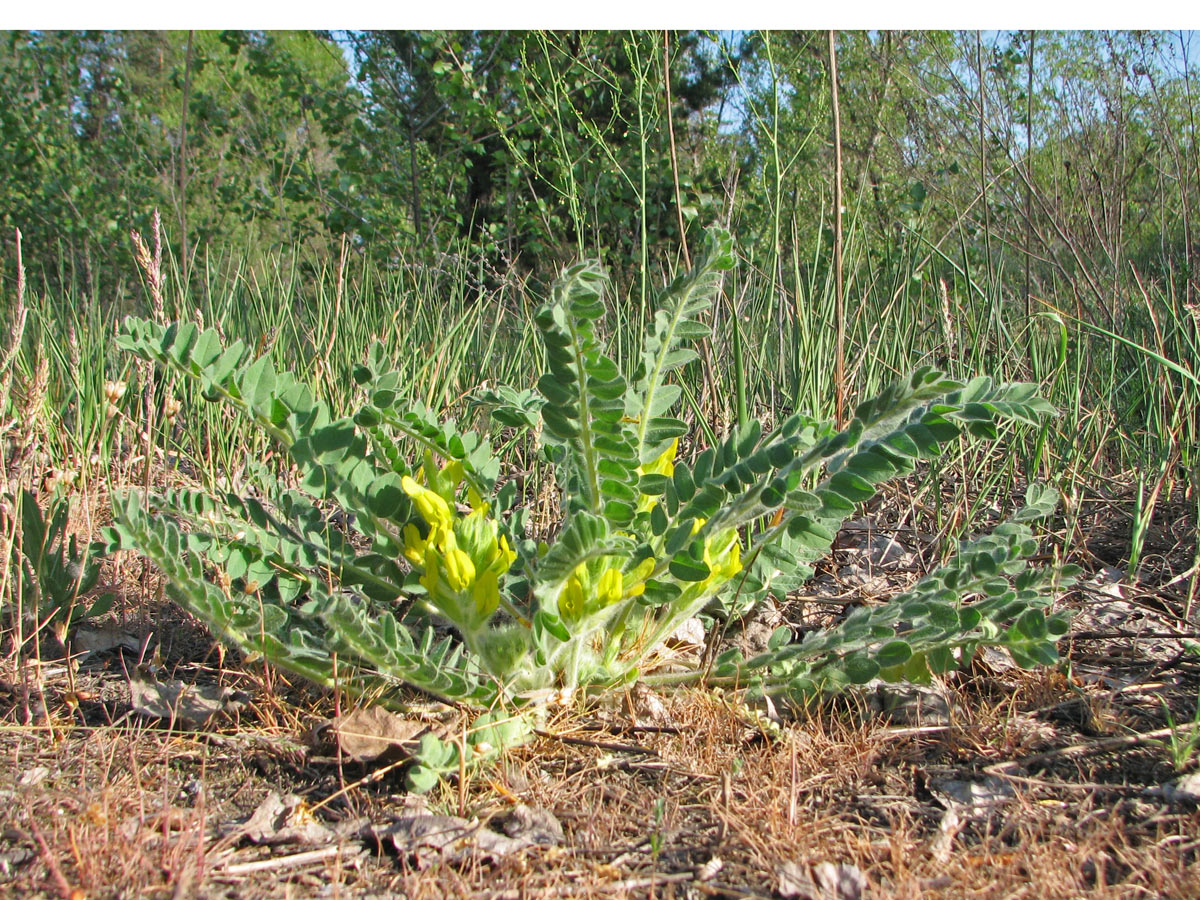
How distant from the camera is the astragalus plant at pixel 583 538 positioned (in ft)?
3.76

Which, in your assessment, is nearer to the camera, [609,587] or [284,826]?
[284,826]

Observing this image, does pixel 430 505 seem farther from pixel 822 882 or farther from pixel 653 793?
pixel 822 882

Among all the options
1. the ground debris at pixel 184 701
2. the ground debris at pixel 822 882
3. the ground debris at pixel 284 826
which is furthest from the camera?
the ground debris at pixel 184 701

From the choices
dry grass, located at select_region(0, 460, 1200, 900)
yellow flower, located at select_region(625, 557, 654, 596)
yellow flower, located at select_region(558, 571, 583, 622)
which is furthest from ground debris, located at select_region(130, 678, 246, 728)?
yellow flower, located at select_region(625, 557, 654, 596)

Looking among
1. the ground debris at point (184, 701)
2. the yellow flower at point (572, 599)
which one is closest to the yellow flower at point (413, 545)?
the yellow flower at point (572, 599)

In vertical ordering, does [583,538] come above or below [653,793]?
above

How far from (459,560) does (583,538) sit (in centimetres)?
21

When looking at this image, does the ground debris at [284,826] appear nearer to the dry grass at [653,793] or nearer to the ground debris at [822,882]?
the dry grass at [653,793]

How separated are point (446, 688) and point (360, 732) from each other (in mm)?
160

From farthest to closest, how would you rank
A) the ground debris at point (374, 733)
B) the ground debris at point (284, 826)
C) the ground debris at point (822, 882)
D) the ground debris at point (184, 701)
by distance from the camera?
1. the ground debris at point (184, 701)
2. the ground debris at point (374, 733)
3. the ground debris at point (284, 826)
4. the ground debris at point (822, 882)

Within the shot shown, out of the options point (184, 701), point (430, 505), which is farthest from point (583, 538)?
point (184, 701)

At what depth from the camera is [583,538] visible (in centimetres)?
111

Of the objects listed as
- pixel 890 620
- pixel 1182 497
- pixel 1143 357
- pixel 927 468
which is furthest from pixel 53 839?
pixel 1143 357

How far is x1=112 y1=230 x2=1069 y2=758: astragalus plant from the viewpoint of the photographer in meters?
1.14
